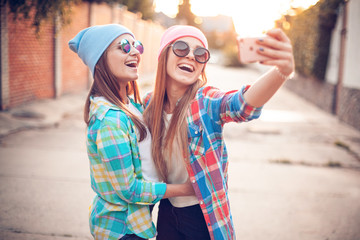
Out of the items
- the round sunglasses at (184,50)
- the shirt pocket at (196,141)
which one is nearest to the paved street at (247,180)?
the shirt pocket at (196,141)

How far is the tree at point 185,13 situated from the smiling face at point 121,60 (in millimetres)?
47146

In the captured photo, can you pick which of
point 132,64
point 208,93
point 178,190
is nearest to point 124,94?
point 132,64

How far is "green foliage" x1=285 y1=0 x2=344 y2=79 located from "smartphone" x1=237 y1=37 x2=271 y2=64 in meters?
9.26

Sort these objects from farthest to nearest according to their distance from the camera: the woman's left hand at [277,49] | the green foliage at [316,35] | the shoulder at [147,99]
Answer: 1. the green foliage at [316,35]
2. the shoulder at [147,99]
3. the woman's left hand at [277,49]

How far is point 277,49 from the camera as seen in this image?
118 cm

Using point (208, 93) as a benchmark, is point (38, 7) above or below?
above

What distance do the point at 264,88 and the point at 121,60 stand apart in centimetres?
78

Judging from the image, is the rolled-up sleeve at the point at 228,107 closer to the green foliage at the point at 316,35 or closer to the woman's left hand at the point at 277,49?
the woman's left hand at the point at 277,49

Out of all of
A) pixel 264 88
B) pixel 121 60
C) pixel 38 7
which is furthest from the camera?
pixel 38 7

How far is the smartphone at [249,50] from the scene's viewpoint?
47.1 inches

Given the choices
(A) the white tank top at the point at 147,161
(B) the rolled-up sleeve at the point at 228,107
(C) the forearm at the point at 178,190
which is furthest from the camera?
(A) the white tank top at the point at 147,161

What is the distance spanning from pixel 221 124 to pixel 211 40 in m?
54.5

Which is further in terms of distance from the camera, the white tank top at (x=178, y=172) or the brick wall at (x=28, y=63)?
the brick wall at (x=28, y=63)

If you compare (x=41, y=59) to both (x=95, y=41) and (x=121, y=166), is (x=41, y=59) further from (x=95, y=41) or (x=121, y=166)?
(x=121, y=166)
